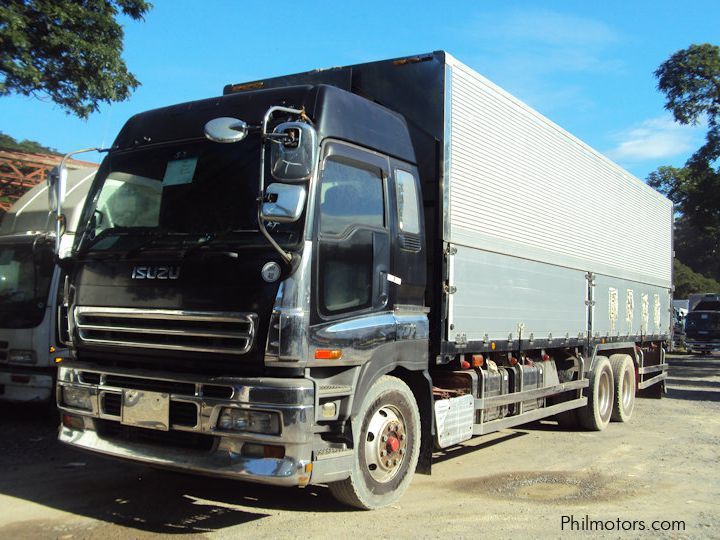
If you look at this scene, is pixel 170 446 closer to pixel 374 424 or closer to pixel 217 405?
pixel 217 405

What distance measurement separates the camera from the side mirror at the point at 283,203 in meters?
4.37

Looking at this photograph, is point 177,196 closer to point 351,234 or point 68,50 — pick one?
point 351,234

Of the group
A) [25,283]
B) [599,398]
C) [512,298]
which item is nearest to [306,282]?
[512,298]

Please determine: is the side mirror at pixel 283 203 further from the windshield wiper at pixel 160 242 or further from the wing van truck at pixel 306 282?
the windshield wiper at pixel 160 242

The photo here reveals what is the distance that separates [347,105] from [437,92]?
50.7 inches

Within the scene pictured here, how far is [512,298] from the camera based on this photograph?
24.6ft

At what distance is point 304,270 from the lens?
454 cm

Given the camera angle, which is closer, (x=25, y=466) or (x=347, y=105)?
(x=347, y=105)

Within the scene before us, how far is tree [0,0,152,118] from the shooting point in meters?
11.6

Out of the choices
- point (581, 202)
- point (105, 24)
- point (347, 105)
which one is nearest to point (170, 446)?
point (347, 105)

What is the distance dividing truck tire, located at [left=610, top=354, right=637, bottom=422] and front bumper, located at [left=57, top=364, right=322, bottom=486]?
→ 7.45m

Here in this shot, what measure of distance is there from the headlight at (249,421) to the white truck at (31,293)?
4610mm
